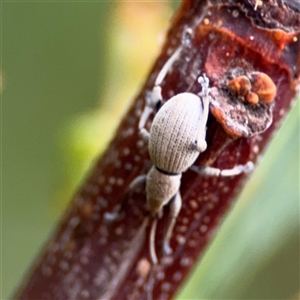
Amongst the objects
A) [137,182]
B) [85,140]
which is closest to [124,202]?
[137,182]

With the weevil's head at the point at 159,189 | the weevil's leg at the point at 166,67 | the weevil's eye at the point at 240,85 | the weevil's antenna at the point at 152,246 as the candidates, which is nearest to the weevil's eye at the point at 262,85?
the weevil's eye at the point at 240,85

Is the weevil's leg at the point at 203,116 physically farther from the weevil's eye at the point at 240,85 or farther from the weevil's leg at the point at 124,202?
the weevil's leg at the point at 124,202

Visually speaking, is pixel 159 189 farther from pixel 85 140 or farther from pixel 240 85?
pixel 85 140

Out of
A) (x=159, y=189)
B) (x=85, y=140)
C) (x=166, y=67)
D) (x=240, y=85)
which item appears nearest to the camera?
(x=240, y=85)

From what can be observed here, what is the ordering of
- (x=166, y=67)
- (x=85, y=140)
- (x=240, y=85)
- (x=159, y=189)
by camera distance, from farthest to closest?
(x=85, y=140), (x=159, y=189), (x=166, y=67), (x=240, y=85)

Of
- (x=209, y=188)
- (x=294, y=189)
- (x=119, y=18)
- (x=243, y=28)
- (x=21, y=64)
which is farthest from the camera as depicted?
(x=21, y=64)

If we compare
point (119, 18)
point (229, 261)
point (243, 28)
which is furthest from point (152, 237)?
point (119, 18)

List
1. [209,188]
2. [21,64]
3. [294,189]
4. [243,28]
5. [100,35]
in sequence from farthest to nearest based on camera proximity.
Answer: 1. [100,35]
2. [21,64]
3. [294,189]
4. [209,188]
5. [243,28]

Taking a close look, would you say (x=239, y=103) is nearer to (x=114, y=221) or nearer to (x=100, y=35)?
(x=114, y=221)
